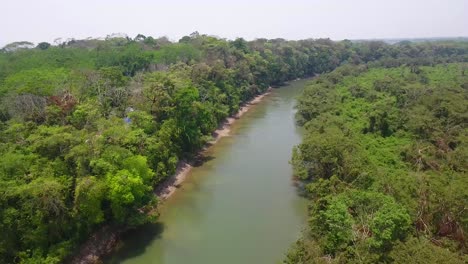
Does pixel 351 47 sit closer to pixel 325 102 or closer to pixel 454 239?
pixel 325 102

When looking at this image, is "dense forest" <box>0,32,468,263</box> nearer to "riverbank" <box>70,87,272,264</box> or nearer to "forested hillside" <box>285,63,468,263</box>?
"forested hillside" <box>285,63,468,263</box>

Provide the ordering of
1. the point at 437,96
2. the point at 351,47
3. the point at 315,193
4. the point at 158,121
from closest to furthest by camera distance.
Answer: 1. the point at 315,193
2. the point at 158,121
3. the point at 437,96
4. the point at 351,47

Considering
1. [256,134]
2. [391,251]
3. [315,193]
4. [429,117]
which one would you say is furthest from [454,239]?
[256,134]

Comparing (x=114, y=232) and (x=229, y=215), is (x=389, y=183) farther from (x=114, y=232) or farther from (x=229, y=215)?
(x=114, y=232)

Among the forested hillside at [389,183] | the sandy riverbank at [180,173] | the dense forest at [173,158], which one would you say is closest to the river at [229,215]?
the sandy riverbank at [180,173]

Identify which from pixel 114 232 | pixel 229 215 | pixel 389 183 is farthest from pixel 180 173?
pixel 389 183

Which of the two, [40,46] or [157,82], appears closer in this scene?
[157,82]
